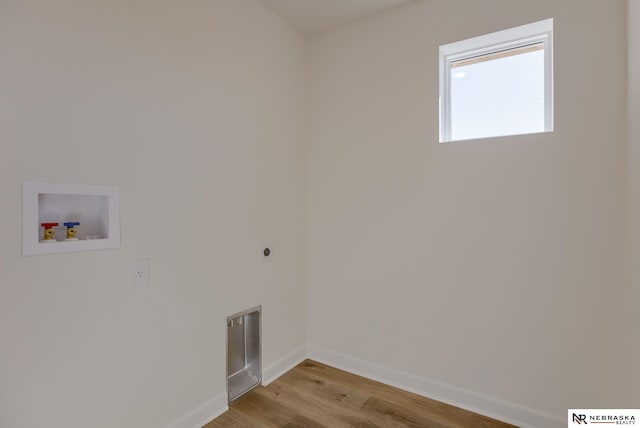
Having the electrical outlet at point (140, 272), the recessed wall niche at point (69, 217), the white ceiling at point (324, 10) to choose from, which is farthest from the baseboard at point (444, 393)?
the white ceiling at point (324, 10)

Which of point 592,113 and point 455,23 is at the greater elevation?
point 455,23

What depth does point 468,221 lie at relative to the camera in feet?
6.36

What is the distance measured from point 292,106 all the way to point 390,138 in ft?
2.79

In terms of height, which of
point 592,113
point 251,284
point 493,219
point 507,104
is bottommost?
point 251,284

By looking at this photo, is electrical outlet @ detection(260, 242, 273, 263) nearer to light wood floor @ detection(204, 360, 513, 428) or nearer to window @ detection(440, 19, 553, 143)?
light wood floor @ detection(204, 360, 513, 428)

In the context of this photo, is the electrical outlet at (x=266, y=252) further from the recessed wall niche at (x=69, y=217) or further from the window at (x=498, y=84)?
the window at (x=498, y=84)

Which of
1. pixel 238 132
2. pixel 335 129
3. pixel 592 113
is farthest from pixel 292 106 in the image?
pixel 592 113

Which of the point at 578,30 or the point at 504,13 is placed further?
the point at 504,13

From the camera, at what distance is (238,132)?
2020 mm

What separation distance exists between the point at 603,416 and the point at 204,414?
210 centimetres

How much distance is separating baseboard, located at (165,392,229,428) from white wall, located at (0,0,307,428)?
10mm

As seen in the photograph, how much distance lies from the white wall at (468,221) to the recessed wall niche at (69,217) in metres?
1.53

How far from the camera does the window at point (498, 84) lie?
1.81 m

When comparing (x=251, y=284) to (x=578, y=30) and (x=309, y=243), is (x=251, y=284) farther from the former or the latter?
(x=578, y=30)
